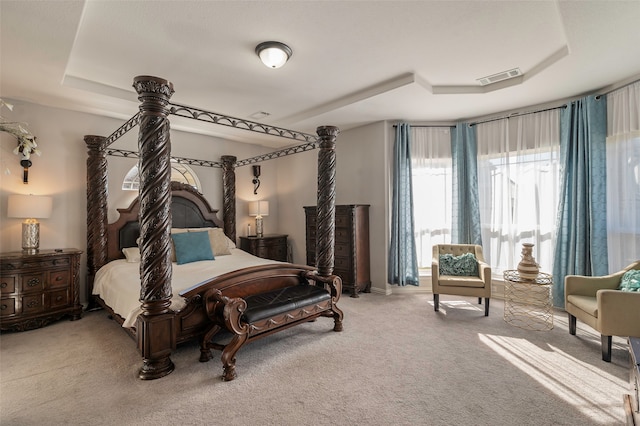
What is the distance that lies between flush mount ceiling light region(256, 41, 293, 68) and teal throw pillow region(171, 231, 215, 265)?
253cm

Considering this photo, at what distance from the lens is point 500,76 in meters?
3.38

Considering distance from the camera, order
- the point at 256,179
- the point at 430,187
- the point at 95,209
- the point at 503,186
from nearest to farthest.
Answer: the point at 95,209 → the point at 503,186 → the point at 430,187 → the point at 256,179

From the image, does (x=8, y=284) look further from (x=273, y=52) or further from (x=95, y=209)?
(x=273, y=52)

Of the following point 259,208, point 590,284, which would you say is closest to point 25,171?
point 259,208

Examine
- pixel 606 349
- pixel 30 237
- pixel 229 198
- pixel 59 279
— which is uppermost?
pixel 229 198

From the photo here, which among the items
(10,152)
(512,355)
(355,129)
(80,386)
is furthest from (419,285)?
(10,152)

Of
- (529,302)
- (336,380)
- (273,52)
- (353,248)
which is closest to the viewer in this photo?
(336,380)

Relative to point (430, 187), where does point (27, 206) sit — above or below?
below

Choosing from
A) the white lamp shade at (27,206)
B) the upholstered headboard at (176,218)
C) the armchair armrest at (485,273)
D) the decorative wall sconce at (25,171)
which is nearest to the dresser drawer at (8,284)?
the white lamp shade at (27,206)

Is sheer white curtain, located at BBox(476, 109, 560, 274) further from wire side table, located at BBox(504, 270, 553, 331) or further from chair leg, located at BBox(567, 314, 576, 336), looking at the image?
chair leg, located at BBox(567, 314, 576, 336)

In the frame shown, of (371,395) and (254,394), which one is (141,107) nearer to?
(254,394)

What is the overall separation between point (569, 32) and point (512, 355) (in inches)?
111

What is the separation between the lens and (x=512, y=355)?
2.72 meters

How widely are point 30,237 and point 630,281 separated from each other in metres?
6.45
